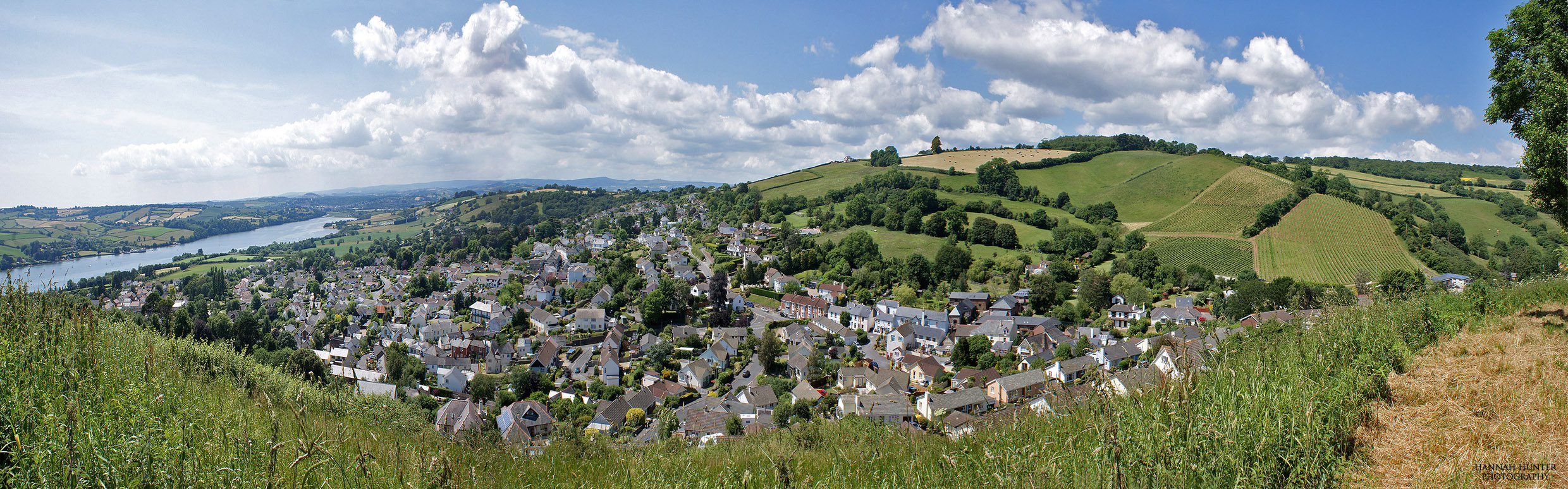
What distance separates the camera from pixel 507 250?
259 ft

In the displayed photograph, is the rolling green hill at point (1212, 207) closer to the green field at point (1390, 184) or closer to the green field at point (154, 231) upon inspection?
the green field at point (1390, 184)

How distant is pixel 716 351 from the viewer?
32.4m

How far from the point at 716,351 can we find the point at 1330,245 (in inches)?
1847

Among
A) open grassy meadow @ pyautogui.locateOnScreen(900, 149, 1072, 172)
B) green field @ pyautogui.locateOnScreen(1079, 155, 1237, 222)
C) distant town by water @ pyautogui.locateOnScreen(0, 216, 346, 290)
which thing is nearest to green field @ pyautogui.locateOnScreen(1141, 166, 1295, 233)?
green field @ pyautogui.locateOnScreen(1079, 155, 1237, 222)

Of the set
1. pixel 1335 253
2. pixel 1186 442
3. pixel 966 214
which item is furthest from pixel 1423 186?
pixel 1186 442

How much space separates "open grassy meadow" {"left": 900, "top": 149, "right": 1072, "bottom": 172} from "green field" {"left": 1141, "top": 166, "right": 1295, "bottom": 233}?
24.9 meters

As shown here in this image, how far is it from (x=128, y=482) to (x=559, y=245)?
265 feet

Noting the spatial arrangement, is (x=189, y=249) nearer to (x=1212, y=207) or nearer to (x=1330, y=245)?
(x=1212, y=207)

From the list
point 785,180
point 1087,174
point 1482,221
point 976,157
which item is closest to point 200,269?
point 785,180

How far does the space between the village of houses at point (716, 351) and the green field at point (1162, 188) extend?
74.5 ft

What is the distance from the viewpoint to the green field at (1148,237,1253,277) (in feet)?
143

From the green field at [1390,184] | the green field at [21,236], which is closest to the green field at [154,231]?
the green field at [21,236]

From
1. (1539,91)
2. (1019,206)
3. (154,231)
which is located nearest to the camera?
(1539,91)

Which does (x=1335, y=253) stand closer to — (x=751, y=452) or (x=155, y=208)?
(x=751, y=452)
